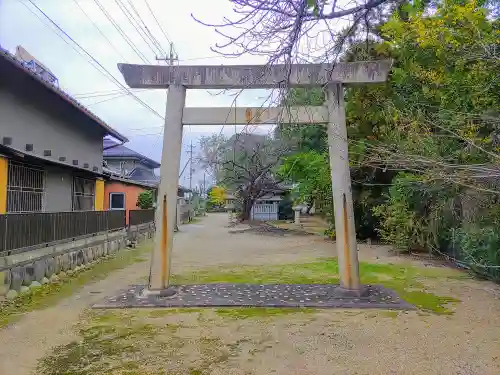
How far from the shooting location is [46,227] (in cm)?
891

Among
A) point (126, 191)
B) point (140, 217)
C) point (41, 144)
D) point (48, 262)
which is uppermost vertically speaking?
point (41, 144)

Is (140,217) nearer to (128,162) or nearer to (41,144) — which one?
(41,144)

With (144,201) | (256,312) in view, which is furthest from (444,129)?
(144,201)

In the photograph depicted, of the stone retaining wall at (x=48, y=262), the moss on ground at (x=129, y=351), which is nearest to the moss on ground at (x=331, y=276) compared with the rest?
the stone retaining wall at (x=48, y=262)

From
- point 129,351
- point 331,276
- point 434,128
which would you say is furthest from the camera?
point 331,276

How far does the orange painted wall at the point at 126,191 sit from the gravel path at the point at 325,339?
11.8 metres

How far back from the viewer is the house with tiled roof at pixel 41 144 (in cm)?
960

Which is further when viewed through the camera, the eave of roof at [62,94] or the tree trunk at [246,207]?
the tree trunk at [246,207]

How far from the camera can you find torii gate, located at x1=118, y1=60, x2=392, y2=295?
7.30 metres

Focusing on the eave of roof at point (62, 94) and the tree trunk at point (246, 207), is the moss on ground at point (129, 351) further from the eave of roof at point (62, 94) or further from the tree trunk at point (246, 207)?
the tree trunk at point (246, 207)

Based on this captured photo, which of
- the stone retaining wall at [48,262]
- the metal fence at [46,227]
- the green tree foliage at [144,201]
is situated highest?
the green tree foliage at [144,201]

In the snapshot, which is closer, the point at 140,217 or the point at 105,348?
the point at 105,348

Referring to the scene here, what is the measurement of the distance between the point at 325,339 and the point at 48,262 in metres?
6.15

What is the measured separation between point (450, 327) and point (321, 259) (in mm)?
7091
